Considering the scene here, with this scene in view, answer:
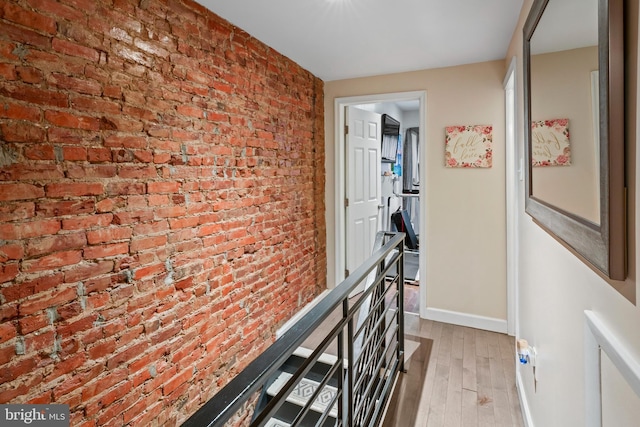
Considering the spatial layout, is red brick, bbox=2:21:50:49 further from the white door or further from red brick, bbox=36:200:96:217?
the white door

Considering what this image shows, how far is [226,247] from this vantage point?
2217 millimetres

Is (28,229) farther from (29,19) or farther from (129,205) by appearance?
(29,19)

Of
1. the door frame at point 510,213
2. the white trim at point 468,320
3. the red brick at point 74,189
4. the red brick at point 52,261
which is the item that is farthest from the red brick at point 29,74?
the white trim at point 468,320

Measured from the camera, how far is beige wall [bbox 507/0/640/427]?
25.3 inches

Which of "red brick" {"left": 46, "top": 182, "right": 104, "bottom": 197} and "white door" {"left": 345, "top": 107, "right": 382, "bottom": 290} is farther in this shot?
"white door" {"left": 345, "top": 107, "right": 382, "bottom": 290}

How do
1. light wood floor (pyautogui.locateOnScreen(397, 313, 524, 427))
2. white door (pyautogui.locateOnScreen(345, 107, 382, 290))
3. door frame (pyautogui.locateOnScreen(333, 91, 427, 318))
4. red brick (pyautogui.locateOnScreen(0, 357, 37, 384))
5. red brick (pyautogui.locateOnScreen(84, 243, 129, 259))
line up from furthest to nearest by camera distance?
white door (pyautogui.locateOnScreen(345, 107, 382, 290)) < door frame (pyautogui.locateOnScreen(333, 91, 427, 318)) < light wood floor (pyautogui.locateOnScreen(397, 313, 524, 427)) < red brick (pyautogui.locateOnScreen(84, 243, 129, 259)) < red brick (pyautogui.locateOnScreen(0, 357, 37, 384))

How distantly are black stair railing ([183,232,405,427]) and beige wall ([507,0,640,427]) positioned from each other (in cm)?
69

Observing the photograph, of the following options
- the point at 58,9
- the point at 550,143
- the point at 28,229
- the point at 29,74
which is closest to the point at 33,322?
the point at 28,229

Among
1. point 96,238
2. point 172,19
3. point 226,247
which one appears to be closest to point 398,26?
point 172,19

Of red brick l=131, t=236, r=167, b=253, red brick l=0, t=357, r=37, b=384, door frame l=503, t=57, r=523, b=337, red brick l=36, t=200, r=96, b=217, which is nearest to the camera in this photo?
red brick l=0, t=357, r=37, b=384

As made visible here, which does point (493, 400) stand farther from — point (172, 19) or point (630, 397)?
point (172, 19)

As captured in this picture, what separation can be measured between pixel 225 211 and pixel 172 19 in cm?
108

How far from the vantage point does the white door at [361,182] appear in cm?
364

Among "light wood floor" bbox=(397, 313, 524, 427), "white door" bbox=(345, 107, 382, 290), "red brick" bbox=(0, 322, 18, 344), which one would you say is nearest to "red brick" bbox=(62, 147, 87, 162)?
"red brick" bbox=(0, 322, 18, 344)
